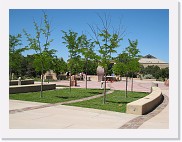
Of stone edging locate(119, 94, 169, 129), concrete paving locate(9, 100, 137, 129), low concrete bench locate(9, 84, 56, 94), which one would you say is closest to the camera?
concrete paving locate(9, 100, 137, 129)

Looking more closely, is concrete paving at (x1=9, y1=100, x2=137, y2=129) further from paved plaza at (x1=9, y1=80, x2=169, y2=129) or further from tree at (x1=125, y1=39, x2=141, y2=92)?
tree at (x1=125, y1=39, x2=141, y2=92)

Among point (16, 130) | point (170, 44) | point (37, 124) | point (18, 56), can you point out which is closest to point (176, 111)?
point (170, 44)

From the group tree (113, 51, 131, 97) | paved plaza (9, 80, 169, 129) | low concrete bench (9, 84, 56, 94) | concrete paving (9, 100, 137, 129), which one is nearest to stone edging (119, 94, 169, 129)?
paved plaza (9, 80, 169, 129)

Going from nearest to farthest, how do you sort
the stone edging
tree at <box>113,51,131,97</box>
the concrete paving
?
the concrete paving < the stone edging < tree at <box>113,51,131,97</box>

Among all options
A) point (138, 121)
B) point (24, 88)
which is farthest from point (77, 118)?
point (24, 88)

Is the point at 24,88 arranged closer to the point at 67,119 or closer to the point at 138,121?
the point at 67,119

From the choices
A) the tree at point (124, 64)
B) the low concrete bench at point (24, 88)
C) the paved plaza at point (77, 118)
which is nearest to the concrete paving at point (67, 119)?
the paved plaza at point (77, 118)

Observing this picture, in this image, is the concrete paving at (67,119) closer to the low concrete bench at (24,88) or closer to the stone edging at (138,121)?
the stone edging at (138,121)

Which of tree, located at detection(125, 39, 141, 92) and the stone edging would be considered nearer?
the stone edging

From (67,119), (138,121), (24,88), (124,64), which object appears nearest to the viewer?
(67,119)

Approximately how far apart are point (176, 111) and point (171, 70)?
4.49ft
